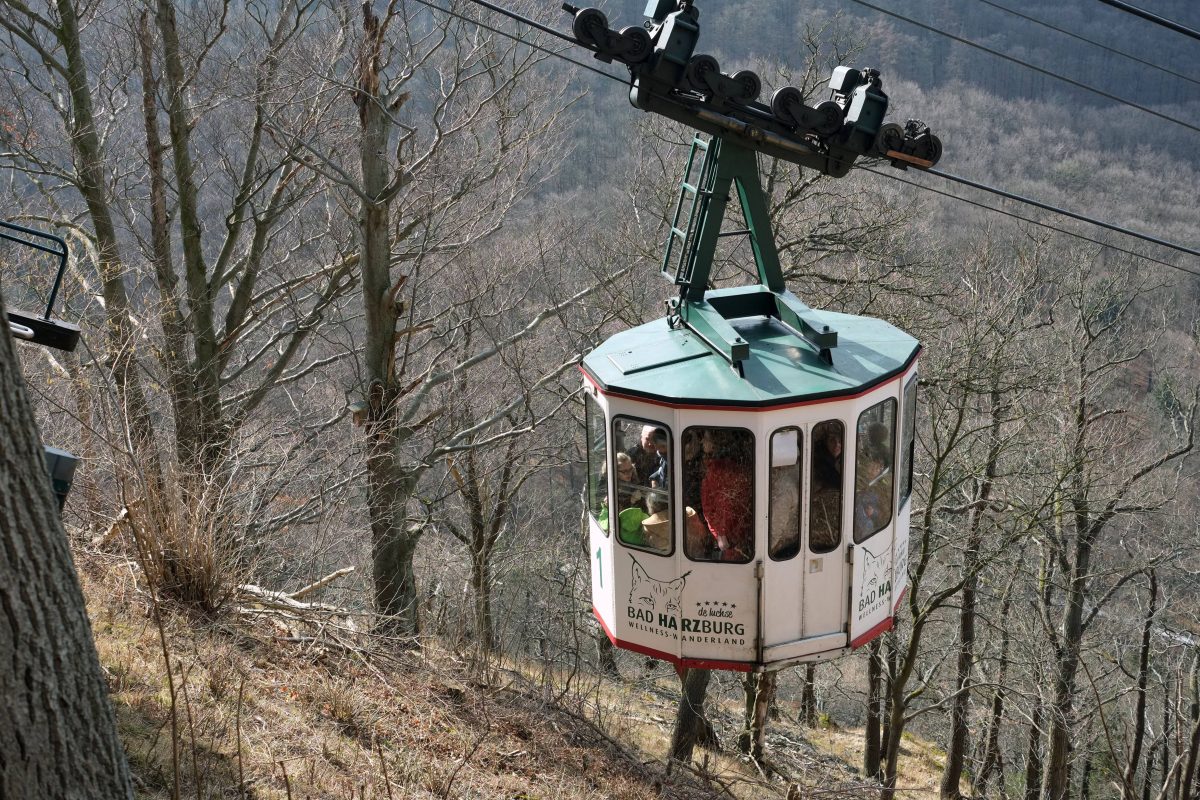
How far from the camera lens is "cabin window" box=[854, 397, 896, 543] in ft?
22.7

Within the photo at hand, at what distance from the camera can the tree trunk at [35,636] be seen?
2.56 m

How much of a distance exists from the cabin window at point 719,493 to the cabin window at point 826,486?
1.55 feet

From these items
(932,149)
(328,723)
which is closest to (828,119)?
(932,149)

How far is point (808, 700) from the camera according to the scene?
23.9 metres

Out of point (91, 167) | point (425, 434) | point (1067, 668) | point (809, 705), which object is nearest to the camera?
point (91, 167)

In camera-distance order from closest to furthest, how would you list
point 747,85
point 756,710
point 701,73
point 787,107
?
point 701,73 < point 747,85 < point 787,107 < point 756,710

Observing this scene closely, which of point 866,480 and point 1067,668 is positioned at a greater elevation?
point 866,480

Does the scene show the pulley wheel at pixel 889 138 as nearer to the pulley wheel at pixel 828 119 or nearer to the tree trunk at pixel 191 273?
the pulley wheel at pixel 828 119

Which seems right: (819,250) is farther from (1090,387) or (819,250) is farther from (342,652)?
(342,652)

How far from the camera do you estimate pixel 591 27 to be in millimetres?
6566

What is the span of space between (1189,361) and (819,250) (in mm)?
17549

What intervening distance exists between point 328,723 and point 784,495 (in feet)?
11.5

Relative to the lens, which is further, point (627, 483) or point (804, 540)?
point (627, 483)

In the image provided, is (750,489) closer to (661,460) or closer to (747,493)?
(747,493)
